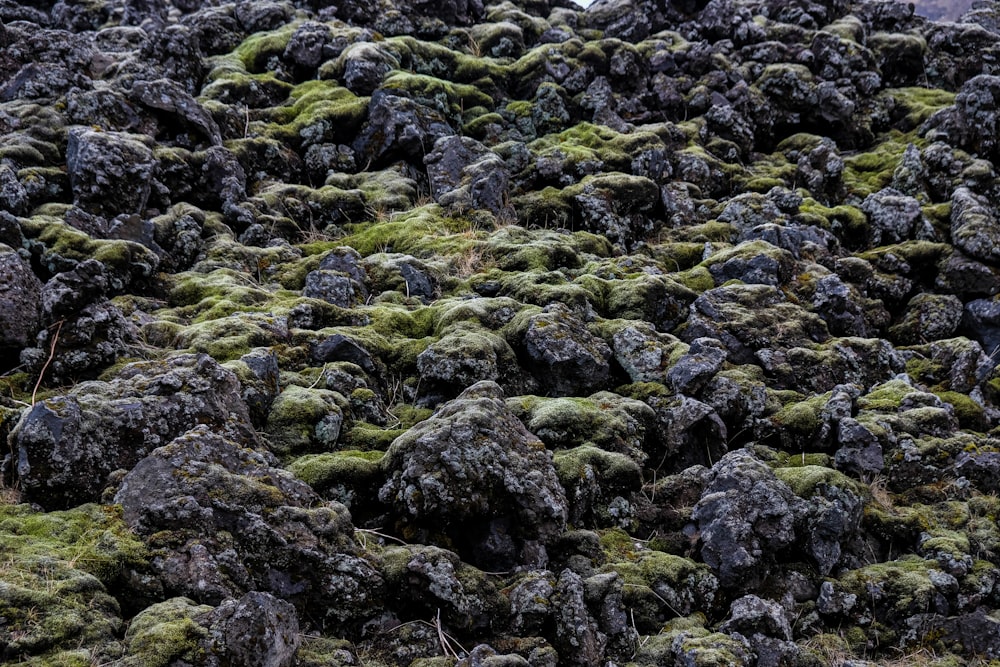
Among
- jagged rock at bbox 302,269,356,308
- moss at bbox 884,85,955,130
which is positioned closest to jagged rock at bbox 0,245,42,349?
jagged rock at bbox 302,269,356,308

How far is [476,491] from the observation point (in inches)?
312

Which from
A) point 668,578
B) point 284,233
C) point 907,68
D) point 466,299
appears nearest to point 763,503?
point 668,578

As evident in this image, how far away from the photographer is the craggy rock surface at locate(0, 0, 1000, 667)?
6949 millimetres

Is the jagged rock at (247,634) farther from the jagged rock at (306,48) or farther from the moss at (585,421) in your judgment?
the jagged rock at (306,48)

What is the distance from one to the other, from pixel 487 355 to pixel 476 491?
327cm

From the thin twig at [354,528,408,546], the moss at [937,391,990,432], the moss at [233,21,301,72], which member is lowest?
the moss at [937,391,990,432]

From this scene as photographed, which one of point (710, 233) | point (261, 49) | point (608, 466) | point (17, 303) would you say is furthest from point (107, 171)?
point (710, 233)

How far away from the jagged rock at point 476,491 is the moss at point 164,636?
8.74ft

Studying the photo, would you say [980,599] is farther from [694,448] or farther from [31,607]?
[31,607]

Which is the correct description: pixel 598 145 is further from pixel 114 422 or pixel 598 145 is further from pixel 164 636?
pixel 164 636

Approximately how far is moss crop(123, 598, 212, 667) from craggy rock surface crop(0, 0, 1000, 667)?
0.11ft

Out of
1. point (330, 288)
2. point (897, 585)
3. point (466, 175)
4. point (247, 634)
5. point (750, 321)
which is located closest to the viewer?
point (247, 634)

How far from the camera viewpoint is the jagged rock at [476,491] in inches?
311

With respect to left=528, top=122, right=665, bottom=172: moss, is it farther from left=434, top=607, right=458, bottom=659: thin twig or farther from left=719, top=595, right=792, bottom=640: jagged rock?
left=434, top=607, right=458, bottom=659: thin twig
